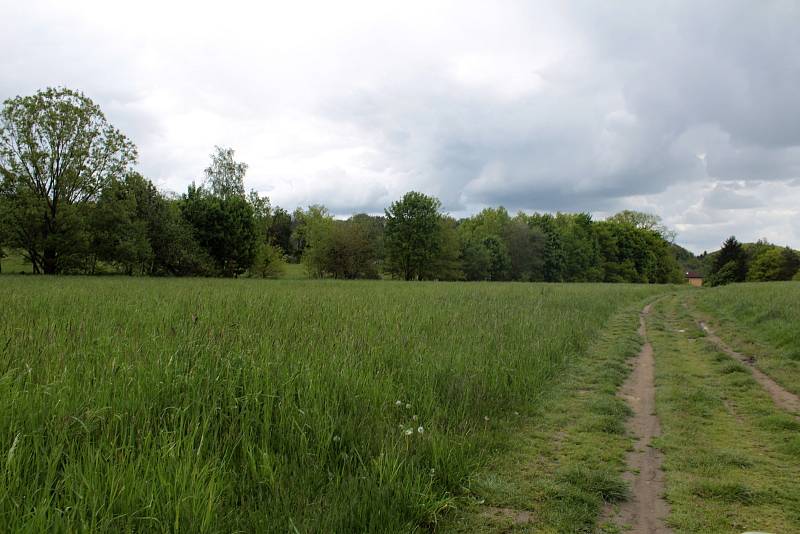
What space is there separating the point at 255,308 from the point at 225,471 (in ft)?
29.5

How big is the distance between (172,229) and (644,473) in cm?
4904

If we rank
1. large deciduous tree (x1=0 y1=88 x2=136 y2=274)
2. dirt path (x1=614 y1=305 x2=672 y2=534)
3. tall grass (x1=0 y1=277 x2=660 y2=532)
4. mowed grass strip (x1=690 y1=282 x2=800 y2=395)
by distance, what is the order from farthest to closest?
large deciduous tree (x1=0 y1=88 x2=136 y2=274) < mowed grass strip (x1=690 y1=282 x2=800 y2=395) < dirt path (x1=614 y1=305 x2=672 y2=534) < tall grass (x1=0 y1=277 x2=660 y2=532)

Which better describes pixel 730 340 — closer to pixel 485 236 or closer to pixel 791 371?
pixel 791 371

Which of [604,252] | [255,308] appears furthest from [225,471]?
[604,252]

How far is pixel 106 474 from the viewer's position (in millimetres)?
3215

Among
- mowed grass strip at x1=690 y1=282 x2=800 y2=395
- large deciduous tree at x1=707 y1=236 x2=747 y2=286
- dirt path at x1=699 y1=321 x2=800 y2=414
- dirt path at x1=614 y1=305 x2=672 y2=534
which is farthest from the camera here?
large deciduous tree at x1=707 y1=236 x2=747 y2=286

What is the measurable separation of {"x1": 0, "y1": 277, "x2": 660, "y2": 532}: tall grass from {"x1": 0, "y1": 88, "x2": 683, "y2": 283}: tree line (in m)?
36.9

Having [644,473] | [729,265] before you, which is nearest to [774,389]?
[644,473]

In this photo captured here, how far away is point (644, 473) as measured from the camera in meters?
4.48

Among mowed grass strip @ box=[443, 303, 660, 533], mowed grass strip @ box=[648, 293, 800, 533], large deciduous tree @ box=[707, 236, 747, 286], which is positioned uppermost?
large deciduous tree @ box=[707, 236, 747, 286]

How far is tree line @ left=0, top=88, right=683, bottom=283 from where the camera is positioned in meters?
37.2

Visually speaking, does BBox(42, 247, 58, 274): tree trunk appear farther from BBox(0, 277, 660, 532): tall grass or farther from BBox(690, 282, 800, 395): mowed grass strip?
BBox(690, 282, 800, 395): mowed grass strip

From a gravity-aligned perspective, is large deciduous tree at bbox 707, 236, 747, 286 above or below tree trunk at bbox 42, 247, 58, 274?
above

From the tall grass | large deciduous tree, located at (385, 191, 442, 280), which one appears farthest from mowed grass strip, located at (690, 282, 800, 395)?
large deciduous tree, located at (385, 191, 442, 280)
